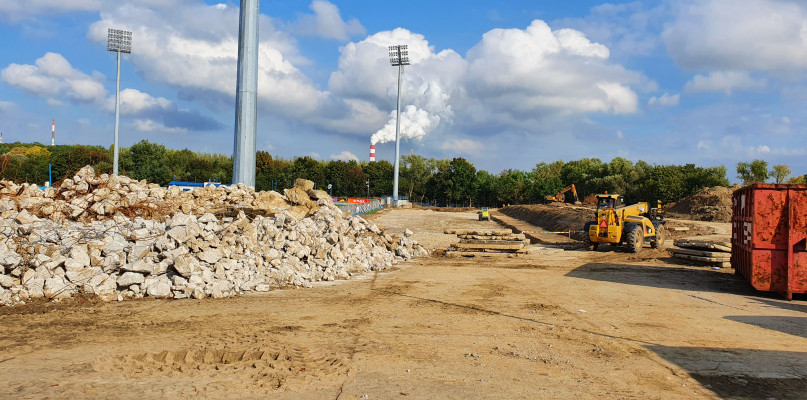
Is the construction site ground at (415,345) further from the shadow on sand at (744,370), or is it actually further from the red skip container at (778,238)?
the red skip container at (778,238)

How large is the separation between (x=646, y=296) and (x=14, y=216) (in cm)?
1547

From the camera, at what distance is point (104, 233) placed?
1234 centimetres

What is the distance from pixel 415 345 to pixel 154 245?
7131 millimetres

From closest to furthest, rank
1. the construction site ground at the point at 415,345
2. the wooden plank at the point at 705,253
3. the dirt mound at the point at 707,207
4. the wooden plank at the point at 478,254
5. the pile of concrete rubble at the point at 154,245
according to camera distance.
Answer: the construction site ground at the point at 415,345 < the pile of concrete rubble at the point at 154,245 < the wooden plank at the point at 705,253 < the wooden plank at the point at 478,254 < the dirt mound at the point at 707,207

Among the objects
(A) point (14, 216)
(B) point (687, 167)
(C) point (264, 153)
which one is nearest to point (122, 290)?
(A) point (14, 216)

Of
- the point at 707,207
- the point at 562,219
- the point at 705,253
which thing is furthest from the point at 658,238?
the point at 707,207

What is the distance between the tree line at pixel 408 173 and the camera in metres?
66.3

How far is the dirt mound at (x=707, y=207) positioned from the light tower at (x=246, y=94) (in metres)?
31.0

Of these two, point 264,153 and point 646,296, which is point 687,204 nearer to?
point 646,296

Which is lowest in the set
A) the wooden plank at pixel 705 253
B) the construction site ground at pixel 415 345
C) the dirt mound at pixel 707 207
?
the construction site ground at pixel 415 345

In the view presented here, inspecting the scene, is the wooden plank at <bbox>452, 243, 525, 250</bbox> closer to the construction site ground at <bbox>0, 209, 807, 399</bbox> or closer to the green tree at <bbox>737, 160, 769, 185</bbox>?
the construction site ground at <bbox>0, 209, 807, 399</bbox>

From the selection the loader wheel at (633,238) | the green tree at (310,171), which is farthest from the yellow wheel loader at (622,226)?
the green tree at (310,171)

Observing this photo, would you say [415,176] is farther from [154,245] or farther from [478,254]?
[154,245]

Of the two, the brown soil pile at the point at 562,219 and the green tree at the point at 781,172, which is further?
the green tree at the point at 781,172
